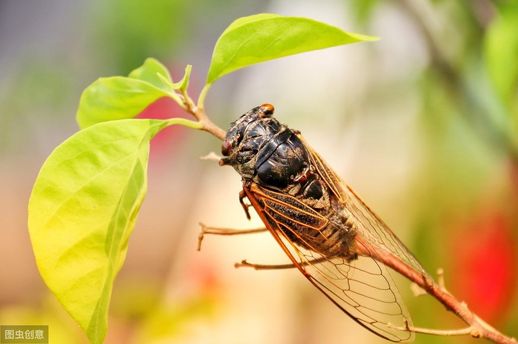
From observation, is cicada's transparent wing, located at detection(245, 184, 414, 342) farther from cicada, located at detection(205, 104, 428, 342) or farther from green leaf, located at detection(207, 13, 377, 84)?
green leaf, located at detection(207, 13, 377, 84)

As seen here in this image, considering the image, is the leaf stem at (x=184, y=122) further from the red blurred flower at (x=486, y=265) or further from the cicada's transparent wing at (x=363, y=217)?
the red blurred flower at (x=486, y=265)

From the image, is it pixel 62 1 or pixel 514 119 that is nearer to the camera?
pixel 514 119

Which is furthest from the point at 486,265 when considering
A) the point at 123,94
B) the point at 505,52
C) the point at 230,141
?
the point at 123,94

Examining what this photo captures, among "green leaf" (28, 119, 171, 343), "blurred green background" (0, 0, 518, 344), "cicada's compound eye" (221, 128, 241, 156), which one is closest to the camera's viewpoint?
"green leaf" (28, 119, 171, 343)

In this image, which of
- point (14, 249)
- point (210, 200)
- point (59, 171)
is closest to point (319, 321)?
Answer: point (210, 200)

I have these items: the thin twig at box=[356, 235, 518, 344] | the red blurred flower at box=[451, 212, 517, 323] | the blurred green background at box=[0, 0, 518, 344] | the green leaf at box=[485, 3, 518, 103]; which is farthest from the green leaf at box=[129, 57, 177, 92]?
the red blurred flower at box=[451, 212, 517, 323]

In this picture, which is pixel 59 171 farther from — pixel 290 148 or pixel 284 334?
pixel 284 334
